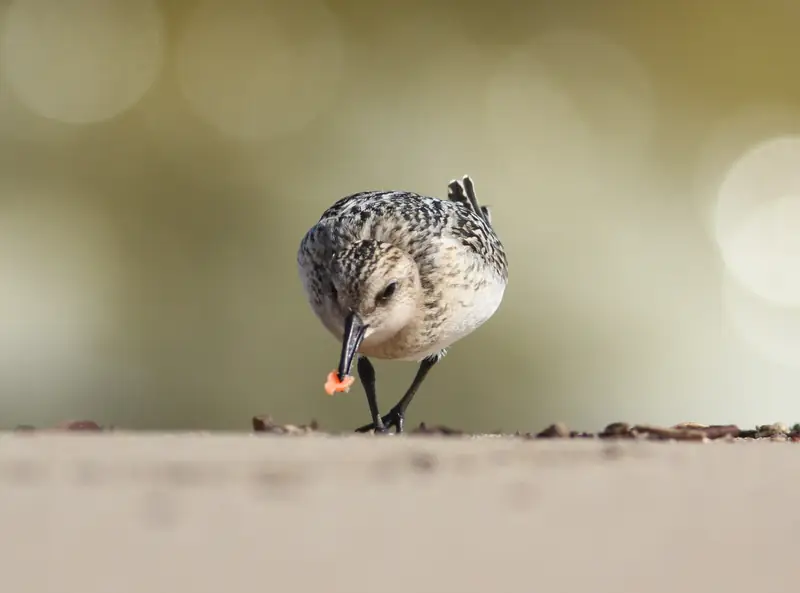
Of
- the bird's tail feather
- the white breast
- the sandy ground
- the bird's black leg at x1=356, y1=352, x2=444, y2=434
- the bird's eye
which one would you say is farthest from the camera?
the bird's tail feather

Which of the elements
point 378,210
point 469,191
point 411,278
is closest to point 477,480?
point 411,278

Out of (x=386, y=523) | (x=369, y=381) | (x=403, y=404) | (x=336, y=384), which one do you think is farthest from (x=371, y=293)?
(x=386, y=523)

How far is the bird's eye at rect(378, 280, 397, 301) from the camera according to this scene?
14.1 ft

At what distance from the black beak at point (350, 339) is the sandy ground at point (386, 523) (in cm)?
198

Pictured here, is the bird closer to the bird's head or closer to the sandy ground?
the bird's head

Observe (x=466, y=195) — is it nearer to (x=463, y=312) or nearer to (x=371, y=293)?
(x=463, y=312)

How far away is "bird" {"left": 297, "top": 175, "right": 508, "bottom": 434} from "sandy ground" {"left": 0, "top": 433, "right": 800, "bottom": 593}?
1947 mm

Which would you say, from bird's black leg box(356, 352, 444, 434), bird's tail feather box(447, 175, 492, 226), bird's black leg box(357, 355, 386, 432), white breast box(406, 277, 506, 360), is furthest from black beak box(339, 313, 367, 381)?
bird's tail feather box(447, 175, 492, 226)

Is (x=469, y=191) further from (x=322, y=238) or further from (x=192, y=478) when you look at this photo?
(x=192, y=478)

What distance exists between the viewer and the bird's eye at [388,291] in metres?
4.30

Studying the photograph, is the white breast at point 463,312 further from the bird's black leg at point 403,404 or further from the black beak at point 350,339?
the black beak at point 350,339

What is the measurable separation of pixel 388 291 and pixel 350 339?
0.96ft

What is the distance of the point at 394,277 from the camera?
4.35m

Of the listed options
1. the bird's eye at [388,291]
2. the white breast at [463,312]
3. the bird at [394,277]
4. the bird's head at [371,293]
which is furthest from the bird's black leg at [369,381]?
the bird's eye at [388,291]
